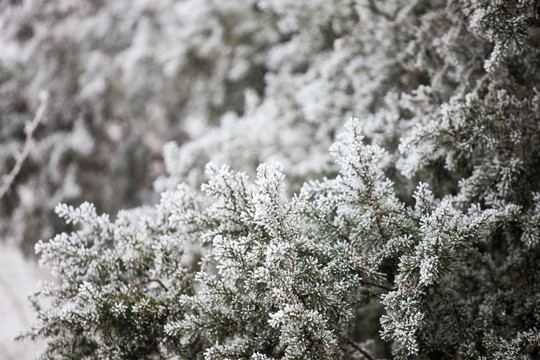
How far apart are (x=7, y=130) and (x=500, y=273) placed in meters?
4.34

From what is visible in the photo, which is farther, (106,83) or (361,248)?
(106,83)

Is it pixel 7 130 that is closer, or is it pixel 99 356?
pixel 99 356

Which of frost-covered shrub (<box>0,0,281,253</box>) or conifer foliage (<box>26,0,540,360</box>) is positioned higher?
frost-covered shrub (<box>0,0,281,253</box>)

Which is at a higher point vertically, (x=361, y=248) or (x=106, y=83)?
(x=106, y=83)

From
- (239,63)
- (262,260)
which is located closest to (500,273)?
(262,260)

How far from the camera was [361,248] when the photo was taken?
61.7 inches

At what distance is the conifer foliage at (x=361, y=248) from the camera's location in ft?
4.55

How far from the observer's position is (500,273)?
1.83 meters

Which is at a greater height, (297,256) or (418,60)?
(418,60)

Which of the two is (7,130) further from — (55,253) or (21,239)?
(55,253)

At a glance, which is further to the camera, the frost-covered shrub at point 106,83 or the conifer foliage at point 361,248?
the frost-covered shrub at point 106,83

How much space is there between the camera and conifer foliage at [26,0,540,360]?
1387 mm

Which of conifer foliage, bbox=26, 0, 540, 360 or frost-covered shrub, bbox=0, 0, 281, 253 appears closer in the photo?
conifer foliage, bbox=26, 0, 540, 360

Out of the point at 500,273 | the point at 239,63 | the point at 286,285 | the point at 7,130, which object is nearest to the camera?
the point at 286,285
